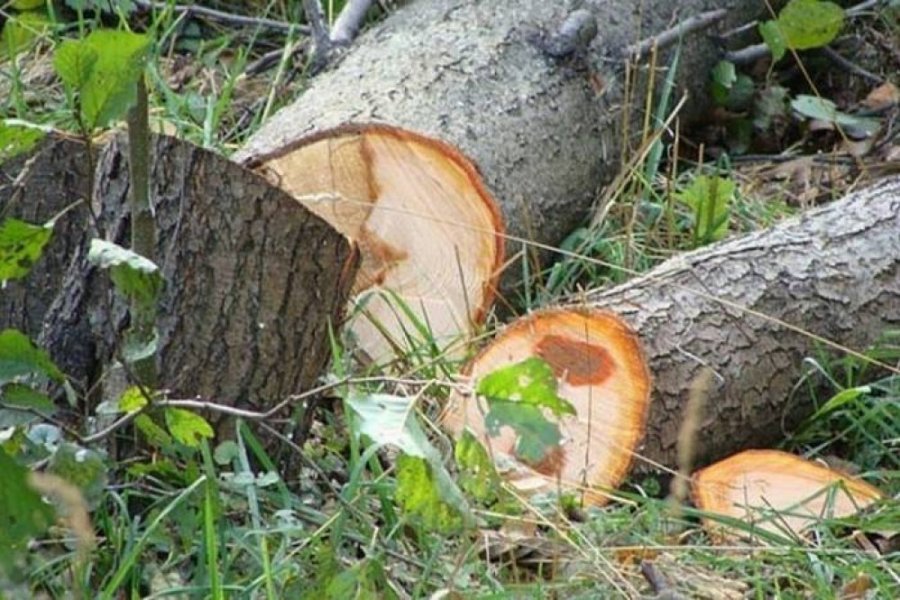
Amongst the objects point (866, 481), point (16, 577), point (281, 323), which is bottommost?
point (866, 481)

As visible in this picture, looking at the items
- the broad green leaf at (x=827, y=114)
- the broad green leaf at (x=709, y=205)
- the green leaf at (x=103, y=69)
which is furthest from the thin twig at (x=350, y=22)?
the green leaf at (x=103, y=69)

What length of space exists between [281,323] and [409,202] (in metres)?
0.91

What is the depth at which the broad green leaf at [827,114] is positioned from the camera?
4801 millimetres

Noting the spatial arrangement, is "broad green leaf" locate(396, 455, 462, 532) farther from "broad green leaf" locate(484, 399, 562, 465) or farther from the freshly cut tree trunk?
the freshly cut tree trunk

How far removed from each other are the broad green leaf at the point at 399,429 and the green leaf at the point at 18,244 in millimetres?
420

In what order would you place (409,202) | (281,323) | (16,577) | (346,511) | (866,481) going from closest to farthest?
(16,577) < (346,511) < (281,323) < (866,481) < (409,202)

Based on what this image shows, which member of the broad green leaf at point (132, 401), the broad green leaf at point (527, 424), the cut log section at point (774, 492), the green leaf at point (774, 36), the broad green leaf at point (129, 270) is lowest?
the cut log section at point (774, 492)

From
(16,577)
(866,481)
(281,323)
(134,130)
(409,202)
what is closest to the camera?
(16,577)

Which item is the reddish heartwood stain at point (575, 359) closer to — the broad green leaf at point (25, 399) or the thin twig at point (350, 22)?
the broad green leaf at point (25, 399)

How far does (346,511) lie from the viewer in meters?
2.55

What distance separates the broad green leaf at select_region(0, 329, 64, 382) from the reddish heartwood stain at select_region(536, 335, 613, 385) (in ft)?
3.92

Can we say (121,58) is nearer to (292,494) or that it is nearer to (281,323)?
(281,323)

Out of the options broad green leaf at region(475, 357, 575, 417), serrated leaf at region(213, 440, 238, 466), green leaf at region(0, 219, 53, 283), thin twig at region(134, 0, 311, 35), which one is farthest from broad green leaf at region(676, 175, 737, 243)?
green leaf at region(0, 219, 53, 283)

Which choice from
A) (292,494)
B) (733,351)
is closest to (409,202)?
(733,351)
